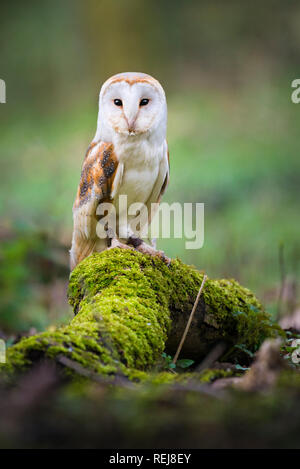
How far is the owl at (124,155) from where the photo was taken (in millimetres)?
3438

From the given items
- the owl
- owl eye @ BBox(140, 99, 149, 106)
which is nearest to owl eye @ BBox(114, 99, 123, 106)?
the owl

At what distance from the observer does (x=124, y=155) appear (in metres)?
3.52

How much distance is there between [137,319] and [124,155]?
147 centimetres

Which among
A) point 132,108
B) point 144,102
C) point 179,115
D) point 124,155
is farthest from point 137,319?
point 179,115

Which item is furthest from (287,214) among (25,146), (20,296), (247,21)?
(247,21)

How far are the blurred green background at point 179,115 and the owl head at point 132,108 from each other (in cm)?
224

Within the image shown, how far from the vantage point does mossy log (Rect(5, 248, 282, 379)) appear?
1.87 m

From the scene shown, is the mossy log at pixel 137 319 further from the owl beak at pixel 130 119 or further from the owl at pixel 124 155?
the owl beak at pixel 130 119

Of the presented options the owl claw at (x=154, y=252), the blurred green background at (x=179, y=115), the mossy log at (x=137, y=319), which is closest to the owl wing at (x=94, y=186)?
the owl claw at (x=154, y=252)

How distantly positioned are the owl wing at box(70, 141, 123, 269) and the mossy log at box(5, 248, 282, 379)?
66 centimetres

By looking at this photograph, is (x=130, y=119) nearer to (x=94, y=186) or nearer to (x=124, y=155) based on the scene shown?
(x=124, y=155)
